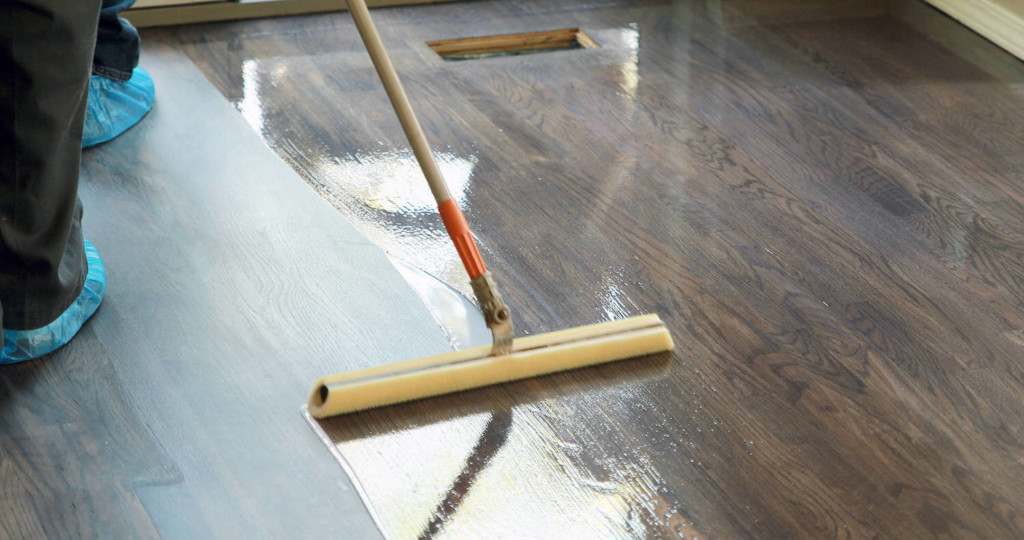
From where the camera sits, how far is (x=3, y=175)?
4.26 feet

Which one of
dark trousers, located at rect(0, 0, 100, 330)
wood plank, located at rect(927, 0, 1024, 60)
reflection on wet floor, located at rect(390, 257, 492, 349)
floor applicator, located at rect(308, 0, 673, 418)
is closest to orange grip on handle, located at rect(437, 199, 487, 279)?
floor applicator, located at rect(308, 0, 673, 418)

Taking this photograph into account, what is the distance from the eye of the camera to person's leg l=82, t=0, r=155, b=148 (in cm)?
192

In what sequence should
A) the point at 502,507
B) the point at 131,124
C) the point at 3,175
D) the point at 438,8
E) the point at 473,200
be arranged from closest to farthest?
the point at 502,507 < the point at 3,175 < the point at 473,200 < the point at 131,124 < the point at 438,8

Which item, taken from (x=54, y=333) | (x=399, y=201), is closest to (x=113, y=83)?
(x=399, y=201)

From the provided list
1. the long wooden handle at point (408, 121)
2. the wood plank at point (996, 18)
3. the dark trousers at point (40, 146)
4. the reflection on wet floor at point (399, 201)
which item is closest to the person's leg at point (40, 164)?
the dark trousers at point (40, 146)

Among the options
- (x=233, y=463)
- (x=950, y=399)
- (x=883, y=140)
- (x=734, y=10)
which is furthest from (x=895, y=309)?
(x=734, y=10)

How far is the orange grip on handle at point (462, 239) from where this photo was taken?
1286mm

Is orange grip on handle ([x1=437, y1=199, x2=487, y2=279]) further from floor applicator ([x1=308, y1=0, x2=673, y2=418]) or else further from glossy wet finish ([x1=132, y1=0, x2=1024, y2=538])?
glossy wet finish ([x1=132, y1=0, x2=1024, y2=538])

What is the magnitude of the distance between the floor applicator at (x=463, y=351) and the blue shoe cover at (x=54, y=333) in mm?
394

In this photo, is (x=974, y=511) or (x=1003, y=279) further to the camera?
(x=1003, y=279)

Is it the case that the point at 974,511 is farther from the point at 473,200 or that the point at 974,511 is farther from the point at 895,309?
the point at 473,200

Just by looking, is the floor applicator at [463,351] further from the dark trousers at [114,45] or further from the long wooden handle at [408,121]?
the dark trousers at [114,45]

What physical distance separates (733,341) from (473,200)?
0.56 metres

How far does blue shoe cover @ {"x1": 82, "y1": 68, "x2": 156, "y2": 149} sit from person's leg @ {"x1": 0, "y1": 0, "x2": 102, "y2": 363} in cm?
57
